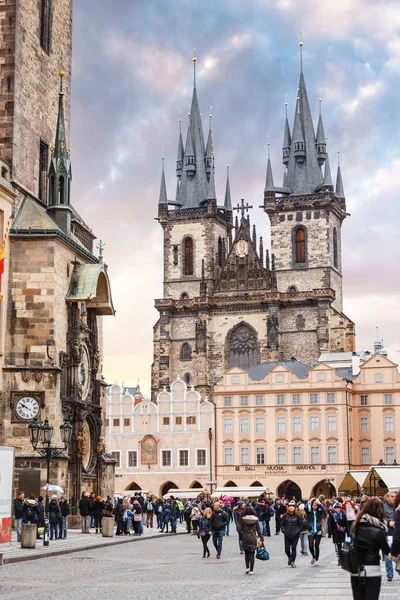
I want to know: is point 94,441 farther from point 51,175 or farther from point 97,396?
point 51,175

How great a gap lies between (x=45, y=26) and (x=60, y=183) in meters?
5.95

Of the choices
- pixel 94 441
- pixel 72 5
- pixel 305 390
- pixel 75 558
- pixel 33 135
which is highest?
pixel 72 5

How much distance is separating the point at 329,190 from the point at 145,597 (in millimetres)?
80470

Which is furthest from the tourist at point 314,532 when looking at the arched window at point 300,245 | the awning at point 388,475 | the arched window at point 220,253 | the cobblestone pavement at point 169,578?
the arched window at point 220,253

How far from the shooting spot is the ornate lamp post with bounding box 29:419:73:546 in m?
26.0

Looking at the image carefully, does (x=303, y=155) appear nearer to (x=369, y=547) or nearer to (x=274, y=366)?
(x=274, y=366)

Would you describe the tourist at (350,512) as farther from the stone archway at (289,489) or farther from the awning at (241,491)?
the stone archway at (289,489)

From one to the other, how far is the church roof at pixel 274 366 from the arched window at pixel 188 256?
51.5 ft

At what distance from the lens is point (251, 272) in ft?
301

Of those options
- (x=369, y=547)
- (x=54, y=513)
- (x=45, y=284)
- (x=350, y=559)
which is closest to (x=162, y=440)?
(x=45, y=284)

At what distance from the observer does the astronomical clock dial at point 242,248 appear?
307 feet

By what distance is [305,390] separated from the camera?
76.1m

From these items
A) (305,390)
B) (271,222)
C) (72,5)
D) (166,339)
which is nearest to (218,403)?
(305,390)

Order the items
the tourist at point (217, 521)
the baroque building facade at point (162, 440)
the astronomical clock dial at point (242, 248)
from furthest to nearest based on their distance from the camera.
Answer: the astronomical clock dial at point (242, 248)
the baroque building facade at point (162, 440)
the tourist at point (217, 521)
